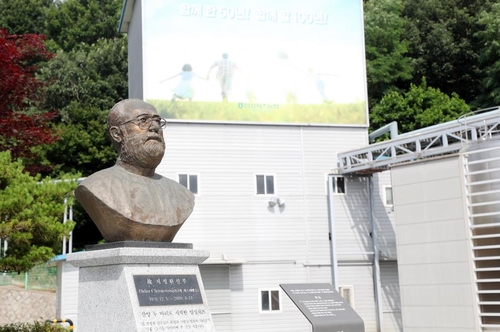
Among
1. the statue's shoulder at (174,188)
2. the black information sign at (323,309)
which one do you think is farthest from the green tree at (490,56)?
the statue's shoulder at (174,188)

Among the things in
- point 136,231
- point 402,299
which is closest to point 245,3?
point 402,299

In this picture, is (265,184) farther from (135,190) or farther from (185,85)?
(135,190)

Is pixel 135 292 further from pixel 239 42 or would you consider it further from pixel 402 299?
pixel 239 42

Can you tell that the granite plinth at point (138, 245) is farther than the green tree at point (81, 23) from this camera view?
No

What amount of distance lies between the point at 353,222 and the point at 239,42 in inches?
283

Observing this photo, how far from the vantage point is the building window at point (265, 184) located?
24.4m

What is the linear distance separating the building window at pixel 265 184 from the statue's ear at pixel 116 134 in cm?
1549

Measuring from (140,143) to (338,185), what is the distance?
56.5 feet

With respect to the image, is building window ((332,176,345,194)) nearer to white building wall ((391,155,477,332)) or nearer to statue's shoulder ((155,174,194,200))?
white building wall ((391,155,477,332))

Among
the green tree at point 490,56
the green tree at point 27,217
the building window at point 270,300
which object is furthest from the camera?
the green tree at point 490,56

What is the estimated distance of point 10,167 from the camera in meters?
16.5

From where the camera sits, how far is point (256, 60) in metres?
25.0

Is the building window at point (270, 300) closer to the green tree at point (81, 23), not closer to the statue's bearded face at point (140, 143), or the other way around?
the statue's bearded face at point (140, 143)

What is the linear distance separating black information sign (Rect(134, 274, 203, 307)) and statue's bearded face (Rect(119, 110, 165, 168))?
4.75 feet
